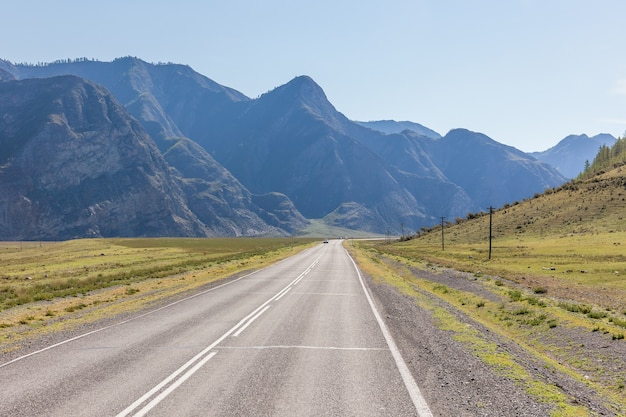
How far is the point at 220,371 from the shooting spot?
9.76m

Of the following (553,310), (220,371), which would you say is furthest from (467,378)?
(553,310)

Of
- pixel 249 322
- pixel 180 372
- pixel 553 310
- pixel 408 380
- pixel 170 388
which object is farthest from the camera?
pixel 553 310

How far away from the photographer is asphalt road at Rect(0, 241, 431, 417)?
25.3 feet

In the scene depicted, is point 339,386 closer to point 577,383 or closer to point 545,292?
point 577,383

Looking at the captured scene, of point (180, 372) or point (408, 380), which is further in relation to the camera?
point (180, 372)

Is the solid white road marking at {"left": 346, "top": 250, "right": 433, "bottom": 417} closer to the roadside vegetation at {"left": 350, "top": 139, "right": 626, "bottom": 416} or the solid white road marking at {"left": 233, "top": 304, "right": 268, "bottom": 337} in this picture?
the roadside vegetation at {"left": 350, "top": 139, "right": 626, "bottom": 416}

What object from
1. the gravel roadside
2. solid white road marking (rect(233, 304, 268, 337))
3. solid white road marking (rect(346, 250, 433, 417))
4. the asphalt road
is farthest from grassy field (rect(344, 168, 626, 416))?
solid white road marking (rect(233, 304, 268, 337))

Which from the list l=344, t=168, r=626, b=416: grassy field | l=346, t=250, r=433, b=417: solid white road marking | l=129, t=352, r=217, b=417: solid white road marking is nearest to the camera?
l=129, t=352, r=217, b=417: solid white road marking

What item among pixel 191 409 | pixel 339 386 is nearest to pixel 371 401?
pixel 339 386

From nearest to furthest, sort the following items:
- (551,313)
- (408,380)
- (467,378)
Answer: (408,380)
(467,378)
(551,313)

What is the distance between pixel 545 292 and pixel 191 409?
23.4 m

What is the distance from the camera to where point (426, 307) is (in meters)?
19.8

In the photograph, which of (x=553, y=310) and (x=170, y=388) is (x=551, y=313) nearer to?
(x=553, y=310)

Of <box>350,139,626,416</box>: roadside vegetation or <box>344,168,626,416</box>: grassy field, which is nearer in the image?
<box>350,139,626,416</box>: roadside vegetation
